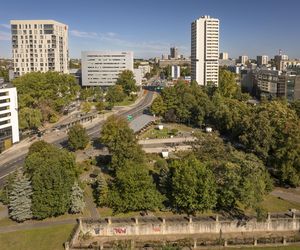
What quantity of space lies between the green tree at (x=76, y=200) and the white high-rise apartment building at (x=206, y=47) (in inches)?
4090

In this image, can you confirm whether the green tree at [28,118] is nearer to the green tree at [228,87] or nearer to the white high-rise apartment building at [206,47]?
the green tree at [228,87]

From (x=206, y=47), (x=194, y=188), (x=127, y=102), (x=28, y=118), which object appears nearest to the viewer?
(x=194, y=188)

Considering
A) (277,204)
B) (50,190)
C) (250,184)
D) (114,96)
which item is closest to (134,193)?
(50,190)

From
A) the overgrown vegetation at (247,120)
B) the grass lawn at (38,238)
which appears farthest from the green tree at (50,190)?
the overgrown vegetation at (247,120)

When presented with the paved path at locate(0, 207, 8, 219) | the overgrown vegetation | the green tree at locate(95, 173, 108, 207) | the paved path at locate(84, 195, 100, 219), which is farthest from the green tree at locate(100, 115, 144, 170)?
the overgrown vegetation

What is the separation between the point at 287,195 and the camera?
3631 cm

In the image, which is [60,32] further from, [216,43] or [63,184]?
[63,184]

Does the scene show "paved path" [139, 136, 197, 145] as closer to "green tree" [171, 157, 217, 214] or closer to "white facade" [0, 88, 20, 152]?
"white facade" [0, 88, 20, 152]

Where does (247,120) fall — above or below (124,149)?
above

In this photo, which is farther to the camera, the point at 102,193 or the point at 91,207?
the point at 91,207

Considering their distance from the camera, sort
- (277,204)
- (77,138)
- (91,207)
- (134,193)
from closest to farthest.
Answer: (134,193)
(91,207)
(277,204)
(77,138)

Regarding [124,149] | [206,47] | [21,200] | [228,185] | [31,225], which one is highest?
[206,47]

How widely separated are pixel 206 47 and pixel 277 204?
102539mm

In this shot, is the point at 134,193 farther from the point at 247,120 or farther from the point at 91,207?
the point at 247,120
